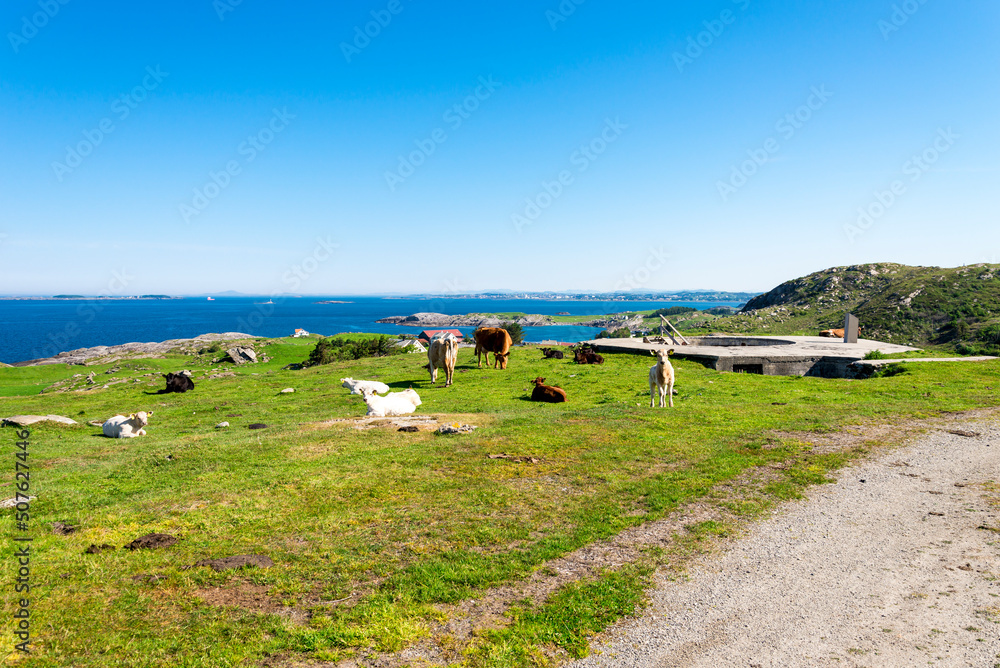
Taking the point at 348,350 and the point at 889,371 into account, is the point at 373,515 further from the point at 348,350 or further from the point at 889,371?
the point at 348,350

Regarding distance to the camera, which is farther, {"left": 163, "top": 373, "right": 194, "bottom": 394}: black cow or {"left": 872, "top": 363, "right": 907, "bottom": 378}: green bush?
{"left": 163, "top": 373, "right": 194, "bottom": 394}: black cow

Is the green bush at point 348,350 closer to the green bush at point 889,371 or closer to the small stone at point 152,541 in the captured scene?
the green bush at point 889,371

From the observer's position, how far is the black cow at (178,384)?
29.3m

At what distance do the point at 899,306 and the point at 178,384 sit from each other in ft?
228

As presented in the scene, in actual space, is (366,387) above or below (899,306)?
below

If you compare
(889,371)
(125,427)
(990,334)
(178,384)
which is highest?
(990,334)

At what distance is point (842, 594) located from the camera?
6711mm

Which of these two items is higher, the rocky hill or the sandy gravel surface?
the rocky hill

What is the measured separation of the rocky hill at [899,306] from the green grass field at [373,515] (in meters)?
36.2

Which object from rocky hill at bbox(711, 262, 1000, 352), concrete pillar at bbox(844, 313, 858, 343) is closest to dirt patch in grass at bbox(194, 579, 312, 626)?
concrete pillar at bbox(844, 313, 858, 343)

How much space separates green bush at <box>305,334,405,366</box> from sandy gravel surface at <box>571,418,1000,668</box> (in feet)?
138

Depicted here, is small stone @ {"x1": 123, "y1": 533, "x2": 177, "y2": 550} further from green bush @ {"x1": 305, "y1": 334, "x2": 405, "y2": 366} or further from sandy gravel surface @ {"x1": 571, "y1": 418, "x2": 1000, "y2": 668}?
green bush @ {"x1": 305, "y1": 334, "x2": 405, "y2": 366}

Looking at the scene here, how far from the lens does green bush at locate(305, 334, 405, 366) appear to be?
47.5m

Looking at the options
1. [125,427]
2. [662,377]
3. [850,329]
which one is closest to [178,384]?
[125,427]
